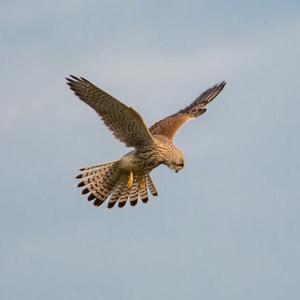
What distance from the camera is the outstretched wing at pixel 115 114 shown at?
18.8 meters

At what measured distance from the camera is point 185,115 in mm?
23391

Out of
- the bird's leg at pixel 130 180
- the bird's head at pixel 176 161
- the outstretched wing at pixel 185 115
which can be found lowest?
the bird's head at pixel 176 161

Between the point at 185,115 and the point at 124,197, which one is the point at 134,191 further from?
the point at 185,115

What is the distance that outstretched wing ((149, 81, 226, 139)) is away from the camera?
22125 millimetres

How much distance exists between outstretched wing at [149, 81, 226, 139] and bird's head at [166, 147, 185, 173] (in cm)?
120

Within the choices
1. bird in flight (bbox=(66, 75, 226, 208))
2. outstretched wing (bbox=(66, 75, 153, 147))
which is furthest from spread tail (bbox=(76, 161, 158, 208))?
outstretched wing (bbox=(66, 75, 153, 147))

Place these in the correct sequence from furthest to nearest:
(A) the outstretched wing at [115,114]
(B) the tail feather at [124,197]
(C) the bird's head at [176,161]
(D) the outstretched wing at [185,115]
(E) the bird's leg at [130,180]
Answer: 1. (D) the outstretched wing at [185,115]
2. (B) the tail feather at [124,197]
3. (E) the bird's leg at [130,180]
4. (C) the bird's head at [176,161]
5. (A) the outstretched wing at [115,114]

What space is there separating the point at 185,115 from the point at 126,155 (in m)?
3.19

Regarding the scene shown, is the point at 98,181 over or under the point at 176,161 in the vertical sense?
over

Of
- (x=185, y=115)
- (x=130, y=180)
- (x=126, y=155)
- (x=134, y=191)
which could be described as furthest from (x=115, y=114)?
(x=185, y=115)

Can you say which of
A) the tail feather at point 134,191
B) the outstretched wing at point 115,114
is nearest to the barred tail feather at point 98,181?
the tail feather at point 134,191

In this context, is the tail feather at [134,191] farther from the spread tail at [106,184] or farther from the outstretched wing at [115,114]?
the outstretched wing at [115,114]

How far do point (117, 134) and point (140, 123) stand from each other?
652 millimetres

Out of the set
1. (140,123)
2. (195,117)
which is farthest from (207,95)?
(140,123)
